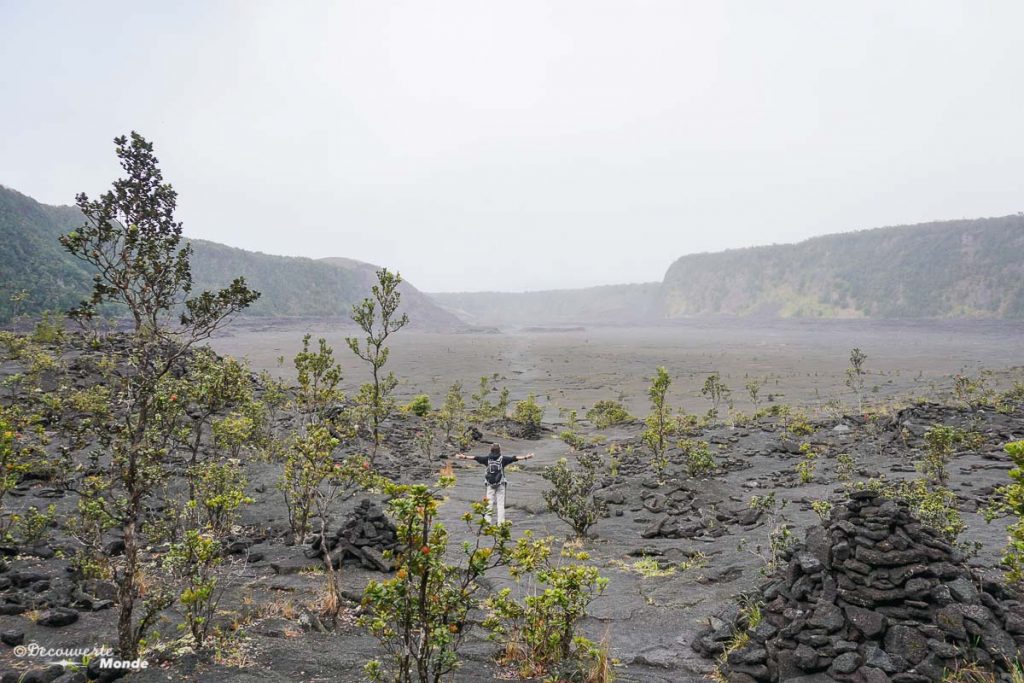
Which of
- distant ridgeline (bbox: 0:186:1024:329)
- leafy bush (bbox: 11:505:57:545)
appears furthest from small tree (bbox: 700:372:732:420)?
distant ridgeline (bbox: 0:186:1024:329)

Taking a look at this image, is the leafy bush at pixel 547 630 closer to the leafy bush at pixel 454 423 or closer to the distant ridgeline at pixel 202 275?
the leafy bush at pixel 454 423

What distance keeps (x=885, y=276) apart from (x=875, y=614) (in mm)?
166140

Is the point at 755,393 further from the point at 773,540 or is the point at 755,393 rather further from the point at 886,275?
the point at 886,275

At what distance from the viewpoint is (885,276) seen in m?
140

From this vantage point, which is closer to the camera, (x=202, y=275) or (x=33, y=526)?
(x=33, y=526)

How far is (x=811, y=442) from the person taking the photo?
2380cm

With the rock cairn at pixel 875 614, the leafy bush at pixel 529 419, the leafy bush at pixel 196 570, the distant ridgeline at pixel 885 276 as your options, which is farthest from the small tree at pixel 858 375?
the distant ridgeline at pixel 885 276

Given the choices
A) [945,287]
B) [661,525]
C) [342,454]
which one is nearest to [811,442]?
[661,525]

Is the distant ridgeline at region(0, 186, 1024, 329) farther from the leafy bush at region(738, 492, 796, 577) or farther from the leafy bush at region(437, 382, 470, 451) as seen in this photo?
the leafy bush at region(738, 492, 796, 577)

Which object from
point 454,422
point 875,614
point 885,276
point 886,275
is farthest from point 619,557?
point 886,275

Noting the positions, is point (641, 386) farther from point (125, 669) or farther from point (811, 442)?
point (125, 669)

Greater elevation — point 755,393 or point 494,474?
point 494,474

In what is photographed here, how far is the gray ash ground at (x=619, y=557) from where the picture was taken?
7.35 m

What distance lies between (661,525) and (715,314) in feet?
584
